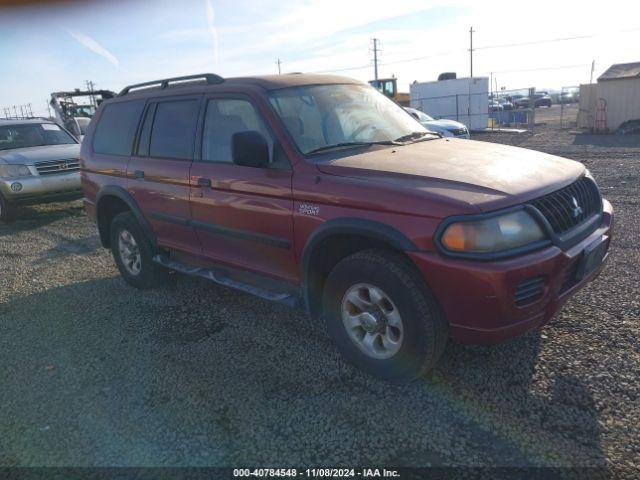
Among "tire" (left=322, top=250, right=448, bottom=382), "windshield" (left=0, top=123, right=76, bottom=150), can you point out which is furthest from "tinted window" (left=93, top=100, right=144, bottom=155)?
"windshield" (left=0, top=123, right=76, bottom=150)

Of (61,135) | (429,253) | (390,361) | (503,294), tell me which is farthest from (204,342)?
(61,135)

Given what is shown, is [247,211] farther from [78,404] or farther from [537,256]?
[537,256]

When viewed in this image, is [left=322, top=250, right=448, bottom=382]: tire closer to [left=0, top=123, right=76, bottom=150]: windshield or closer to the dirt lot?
the dirt lot

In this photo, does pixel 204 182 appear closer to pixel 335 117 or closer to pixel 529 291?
pixel 335 117

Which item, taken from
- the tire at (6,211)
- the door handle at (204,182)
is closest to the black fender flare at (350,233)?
the door handle at (204,182)

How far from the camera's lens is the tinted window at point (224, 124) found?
12.8ft

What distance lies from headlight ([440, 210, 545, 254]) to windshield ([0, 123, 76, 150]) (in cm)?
977

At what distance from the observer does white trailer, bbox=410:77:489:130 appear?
84.2 ft

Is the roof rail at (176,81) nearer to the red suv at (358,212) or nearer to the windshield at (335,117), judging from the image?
the red suv at (358,212)

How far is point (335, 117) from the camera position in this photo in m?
4.01

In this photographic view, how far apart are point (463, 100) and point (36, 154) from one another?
2128 centimetres

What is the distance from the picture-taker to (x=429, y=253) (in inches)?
112

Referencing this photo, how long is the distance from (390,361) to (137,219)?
3.06m

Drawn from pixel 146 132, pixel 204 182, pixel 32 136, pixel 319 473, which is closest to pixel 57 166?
pixel 32 136
